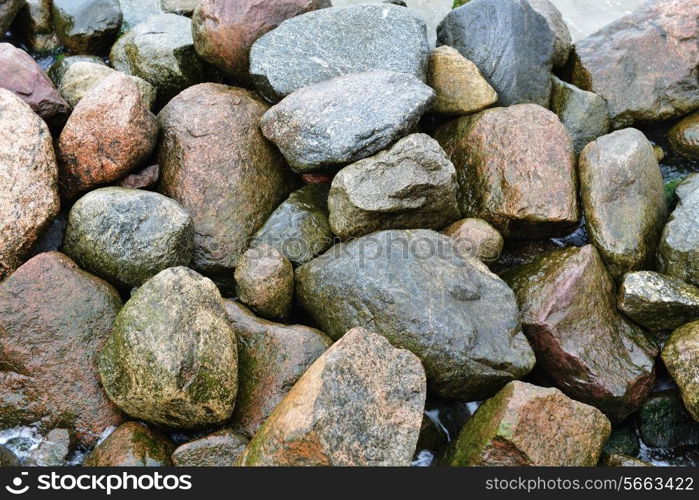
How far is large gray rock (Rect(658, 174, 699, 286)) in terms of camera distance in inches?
208

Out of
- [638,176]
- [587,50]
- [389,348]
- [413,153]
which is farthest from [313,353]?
[587,50]

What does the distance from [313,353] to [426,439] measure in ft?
3.11

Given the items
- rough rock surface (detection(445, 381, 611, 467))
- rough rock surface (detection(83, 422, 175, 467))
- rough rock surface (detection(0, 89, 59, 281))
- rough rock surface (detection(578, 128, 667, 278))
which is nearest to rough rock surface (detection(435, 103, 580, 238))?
rough rock surface (detection(578, 128, 667, 278))

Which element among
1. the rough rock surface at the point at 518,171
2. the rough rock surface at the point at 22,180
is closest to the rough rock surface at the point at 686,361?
the rough rock surface at the point at 518,171

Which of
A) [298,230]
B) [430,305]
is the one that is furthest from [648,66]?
[298,230]

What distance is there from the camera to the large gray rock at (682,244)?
17.3 ft

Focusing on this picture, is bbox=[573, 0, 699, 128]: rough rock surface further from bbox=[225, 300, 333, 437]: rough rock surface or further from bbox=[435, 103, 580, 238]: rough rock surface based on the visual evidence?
bbox=[225, 300, 333, 437]: rough rock surface

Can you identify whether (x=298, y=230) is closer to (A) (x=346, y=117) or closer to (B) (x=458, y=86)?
(A) (x=346, y=117)

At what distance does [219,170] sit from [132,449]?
7.62ft

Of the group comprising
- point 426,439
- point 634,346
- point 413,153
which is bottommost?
point 426,439

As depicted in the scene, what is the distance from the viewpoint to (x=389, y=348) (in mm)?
4090

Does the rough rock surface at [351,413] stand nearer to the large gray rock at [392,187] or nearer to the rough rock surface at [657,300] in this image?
the large gray rock at [392,187]

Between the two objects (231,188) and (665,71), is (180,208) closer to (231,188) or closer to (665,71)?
(231,188)

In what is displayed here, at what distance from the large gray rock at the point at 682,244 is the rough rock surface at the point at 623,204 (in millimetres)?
119
